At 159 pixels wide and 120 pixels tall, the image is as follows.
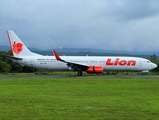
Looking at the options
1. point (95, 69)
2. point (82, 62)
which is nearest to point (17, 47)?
point (82, 62)

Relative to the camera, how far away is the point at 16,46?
45000 mm

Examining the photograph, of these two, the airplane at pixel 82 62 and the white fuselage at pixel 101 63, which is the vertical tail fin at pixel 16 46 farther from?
the white fuselage at pixel 101 63

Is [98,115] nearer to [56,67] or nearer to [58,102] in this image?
[58,102]

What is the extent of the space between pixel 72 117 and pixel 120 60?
110 feet

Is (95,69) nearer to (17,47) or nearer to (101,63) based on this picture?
(101,63)

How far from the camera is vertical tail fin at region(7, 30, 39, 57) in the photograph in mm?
44875

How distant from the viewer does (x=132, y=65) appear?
140 ft

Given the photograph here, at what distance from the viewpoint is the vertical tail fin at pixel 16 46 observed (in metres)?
44.9

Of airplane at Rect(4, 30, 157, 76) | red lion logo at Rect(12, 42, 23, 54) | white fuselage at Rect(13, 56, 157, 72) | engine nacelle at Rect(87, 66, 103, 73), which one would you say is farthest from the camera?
red lion logo at Rect(12, 42, 23, 54)

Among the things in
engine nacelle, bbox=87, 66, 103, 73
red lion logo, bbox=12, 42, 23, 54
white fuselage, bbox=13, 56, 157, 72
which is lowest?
engine nacelle, bbox=87, 66, 103, 73

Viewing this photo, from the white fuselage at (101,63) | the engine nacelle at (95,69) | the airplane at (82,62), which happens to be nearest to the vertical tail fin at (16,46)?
the airplane at (82,62)

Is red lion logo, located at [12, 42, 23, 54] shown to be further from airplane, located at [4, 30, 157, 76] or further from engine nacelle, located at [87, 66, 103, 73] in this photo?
engine nacelle, located at [87, 66, 103, 73]

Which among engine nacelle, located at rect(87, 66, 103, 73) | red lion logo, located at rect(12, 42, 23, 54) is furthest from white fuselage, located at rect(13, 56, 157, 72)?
engine nacelle, located at rect(87, 66, 103, 73)

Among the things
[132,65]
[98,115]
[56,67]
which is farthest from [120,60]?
[98,115]
